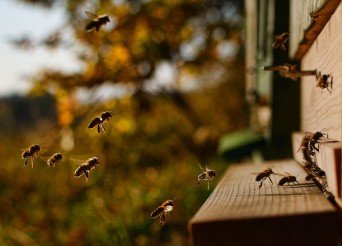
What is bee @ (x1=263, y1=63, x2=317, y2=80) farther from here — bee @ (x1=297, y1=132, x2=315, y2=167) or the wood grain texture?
bee @ (x1=297, y1=132, x2=315, y2=167)

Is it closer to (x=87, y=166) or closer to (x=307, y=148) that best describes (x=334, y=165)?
(x=307, y=148)

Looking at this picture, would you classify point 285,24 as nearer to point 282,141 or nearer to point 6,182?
point 282,141

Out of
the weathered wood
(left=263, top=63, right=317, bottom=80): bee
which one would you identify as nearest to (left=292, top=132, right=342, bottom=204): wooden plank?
the weathered wood

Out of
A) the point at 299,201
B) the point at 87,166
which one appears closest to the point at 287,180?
the point at 299,201

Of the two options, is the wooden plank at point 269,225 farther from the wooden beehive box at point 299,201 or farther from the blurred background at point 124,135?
the blurred background at point 124,135

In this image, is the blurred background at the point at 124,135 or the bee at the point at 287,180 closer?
the bee at the point at 287,180

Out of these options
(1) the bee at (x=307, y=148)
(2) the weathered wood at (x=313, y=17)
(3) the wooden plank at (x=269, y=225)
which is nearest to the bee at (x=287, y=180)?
(1) the bee at (x=307, y=148)

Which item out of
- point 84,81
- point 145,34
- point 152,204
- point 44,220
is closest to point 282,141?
point 152,204
